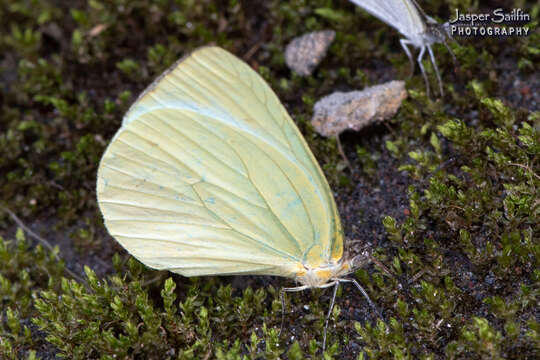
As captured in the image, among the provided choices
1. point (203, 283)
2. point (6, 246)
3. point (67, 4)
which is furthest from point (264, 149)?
point (67, 4)

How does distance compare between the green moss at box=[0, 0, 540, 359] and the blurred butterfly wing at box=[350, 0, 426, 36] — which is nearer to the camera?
the green moss at box=[0, 0, 540, 359]

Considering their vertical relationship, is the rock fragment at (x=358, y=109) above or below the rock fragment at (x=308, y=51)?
below

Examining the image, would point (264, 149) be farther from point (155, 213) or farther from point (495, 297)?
point (495, 297)

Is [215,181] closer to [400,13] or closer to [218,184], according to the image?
[218,184]

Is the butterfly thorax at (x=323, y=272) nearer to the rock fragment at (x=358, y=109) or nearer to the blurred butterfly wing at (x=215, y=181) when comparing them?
the blurred butterfly wing at (x=215, y=181)

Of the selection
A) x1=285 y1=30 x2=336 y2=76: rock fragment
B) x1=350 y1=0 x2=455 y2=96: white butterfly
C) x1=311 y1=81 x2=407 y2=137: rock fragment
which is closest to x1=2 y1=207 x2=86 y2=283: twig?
x1=311 y1=81 x2=407 y2=137: rock fragment

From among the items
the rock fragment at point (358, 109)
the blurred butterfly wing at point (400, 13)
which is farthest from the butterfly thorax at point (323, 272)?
the blurred butterfly wing at point (400, 13)

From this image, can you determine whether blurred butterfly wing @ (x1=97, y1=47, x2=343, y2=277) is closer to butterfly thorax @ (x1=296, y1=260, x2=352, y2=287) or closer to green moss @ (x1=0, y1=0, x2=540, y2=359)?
butterfly thorax @ (x1=296, y1=260, x2=352, y2=287)
